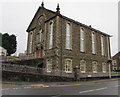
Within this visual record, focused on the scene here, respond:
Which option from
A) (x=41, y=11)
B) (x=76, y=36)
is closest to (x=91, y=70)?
(x=76, y=36)

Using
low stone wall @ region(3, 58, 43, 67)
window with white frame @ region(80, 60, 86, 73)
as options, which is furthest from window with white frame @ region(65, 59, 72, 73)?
low stone wall @ region(3, 58, 43, 67)

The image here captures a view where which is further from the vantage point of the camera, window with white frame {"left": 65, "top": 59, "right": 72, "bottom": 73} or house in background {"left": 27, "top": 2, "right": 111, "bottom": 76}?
window with white frame {"left": 65, "top": 59, "right": 72, "bottom": 73}

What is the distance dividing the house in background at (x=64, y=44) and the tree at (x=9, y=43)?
30.0m

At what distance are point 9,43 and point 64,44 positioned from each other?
41.6 metres

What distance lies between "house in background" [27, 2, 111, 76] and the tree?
29958 mm

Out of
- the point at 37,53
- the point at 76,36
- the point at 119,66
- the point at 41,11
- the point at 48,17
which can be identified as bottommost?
the point at 119,66

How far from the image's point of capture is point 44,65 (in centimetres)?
2255

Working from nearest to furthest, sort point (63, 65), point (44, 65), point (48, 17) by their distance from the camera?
point (63, 65) → point (44, 65) → point (48, 17)

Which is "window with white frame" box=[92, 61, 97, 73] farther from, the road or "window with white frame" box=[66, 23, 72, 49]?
the road

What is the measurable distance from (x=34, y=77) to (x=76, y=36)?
12068mm

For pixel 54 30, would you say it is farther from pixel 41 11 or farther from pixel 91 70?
pixel 91 70

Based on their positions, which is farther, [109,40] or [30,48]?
[109,40]

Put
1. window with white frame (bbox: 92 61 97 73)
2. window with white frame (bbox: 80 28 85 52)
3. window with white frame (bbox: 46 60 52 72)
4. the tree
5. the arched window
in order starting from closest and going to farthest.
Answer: window with white frame (bbox: 46 60 52 72)
window with white frame (bbox: 80 28 85 52)
the arched window
window with white frame (bbox: 92 61 97 73)
the tree

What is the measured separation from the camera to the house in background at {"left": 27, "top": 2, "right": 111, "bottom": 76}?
2141cm
